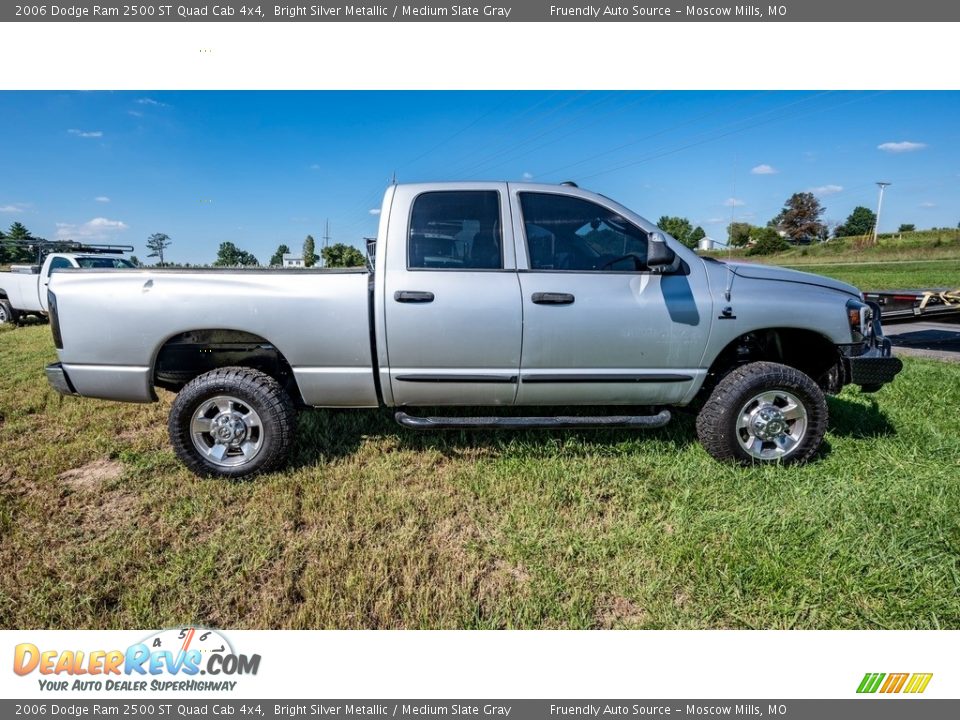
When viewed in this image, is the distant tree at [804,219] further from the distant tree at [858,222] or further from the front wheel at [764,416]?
the front wheel at [764,416]

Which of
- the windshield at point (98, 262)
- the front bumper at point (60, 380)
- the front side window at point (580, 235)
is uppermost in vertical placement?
the front side window at point (580, 235)

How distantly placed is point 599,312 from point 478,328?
0.78m

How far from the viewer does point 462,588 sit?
213 centimetres

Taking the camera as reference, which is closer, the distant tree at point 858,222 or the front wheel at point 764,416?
the front wheel at point 764,416

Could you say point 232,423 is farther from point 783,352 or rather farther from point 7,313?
point 7,313

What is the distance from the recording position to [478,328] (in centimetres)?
290

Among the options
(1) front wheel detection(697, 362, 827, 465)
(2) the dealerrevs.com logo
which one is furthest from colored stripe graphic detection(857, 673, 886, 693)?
(2) the dealerrevs.com logo

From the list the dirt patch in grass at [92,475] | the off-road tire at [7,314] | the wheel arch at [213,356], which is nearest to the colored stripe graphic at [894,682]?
the wheel arch at [213,356]

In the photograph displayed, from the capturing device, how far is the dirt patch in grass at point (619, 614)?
1.99m

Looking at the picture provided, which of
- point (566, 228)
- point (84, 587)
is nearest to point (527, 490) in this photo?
point (566, 228)

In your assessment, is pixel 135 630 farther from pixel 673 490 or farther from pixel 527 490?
pixel 673 490

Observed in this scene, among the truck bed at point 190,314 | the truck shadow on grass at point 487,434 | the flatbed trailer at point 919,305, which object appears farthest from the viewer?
the flatbed trailer at point 919,305

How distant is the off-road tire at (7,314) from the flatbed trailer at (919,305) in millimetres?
16031

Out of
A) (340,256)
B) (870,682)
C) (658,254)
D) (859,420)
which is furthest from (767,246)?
(870,682)
